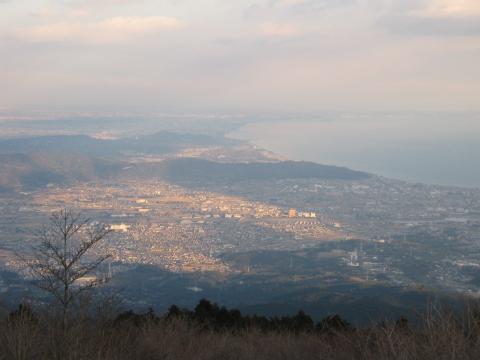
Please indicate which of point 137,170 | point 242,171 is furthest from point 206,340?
point 137,170

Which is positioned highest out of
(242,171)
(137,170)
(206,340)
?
(206,340)

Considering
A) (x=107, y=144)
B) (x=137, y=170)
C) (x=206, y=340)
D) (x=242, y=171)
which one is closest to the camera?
(x=206, y=340)

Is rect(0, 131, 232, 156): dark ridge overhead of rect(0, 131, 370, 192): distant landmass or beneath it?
overhead

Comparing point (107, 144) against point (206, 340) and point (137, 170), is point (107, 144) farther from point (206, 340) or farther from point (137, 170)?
point (206, 340)

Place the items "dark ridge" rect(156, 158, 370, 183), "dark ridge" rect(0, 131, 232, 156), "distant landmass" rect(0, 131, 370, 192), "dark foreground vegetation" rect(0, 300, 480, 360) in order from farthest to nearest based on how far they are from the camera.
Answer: "dark ridge" rect(0, 131, 232, 156) < "dark ridge" rect(156, 158, 370, 183) < "distant landmass" rect(0, 131, 370, 192) < "dark foreground vegetation" rect(0, 300, 480, 360)

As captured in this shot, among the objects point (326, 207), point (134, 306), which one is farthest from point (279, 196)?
point (134, 306)

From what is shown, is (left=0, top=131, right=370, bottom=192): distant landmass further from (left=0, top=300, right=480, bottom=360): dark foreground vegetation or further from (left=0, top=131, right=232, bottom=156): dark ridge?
(left=0, top=300, right=480, bottom=360): dark foreground vegetation

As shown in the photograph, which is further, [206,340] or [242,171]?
[242,171]

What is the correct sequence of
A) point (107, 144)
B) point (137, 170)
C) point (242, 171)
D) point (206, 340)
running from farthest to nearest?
point (107, 144) → point (137, 170) → point (242, 171) → point (206, 340)

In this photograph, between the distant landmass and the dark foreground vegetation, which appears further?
the distant landmass

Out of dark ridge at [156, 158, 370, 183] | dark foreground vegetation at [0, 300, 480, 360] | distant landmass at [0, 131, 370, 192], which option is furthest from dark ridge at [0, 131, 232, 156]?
dark foreground vegetation at [0, 300, 480, 360]

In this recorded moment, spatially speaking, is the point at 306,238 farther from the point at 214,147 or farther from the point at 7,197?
the point at 214,147
